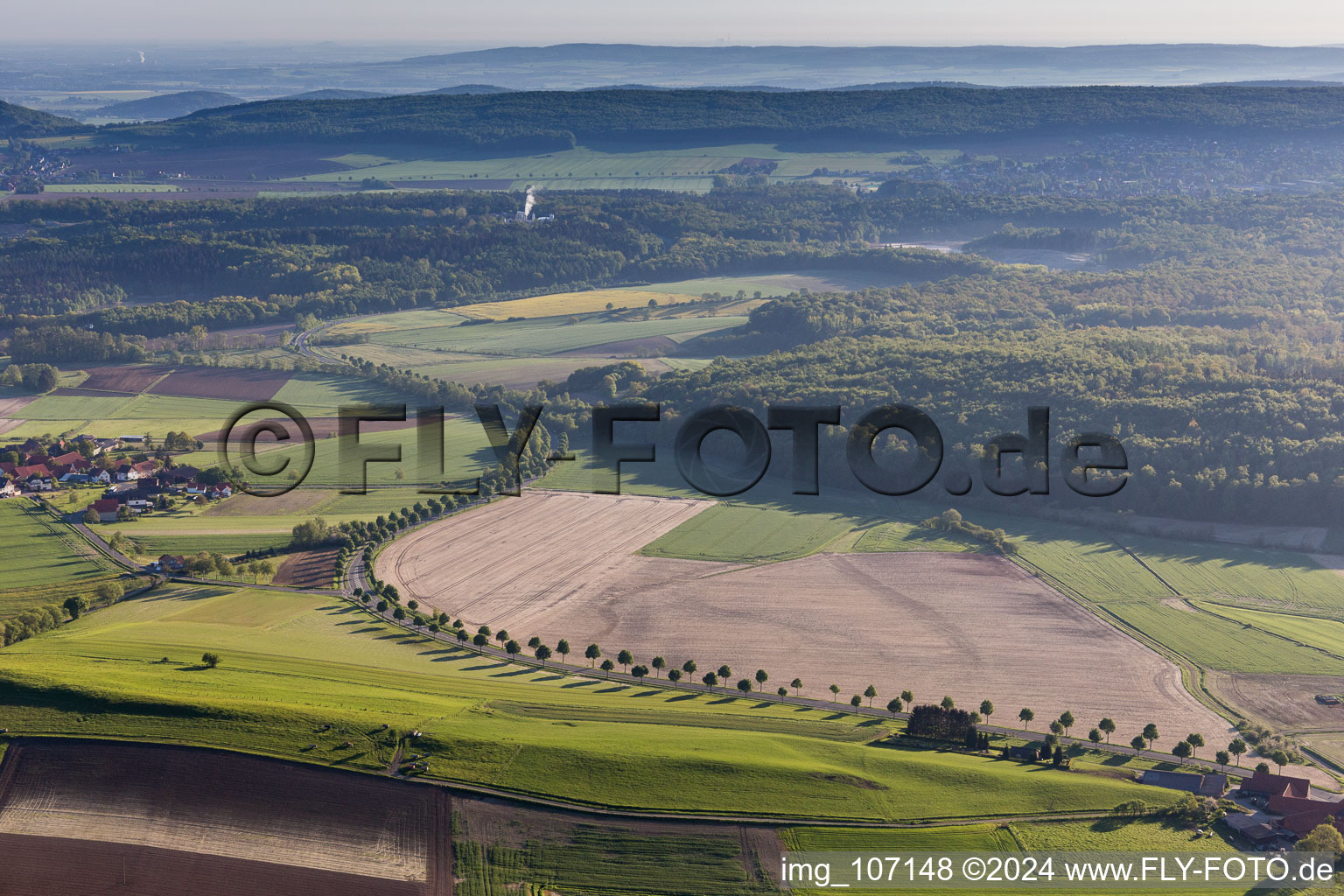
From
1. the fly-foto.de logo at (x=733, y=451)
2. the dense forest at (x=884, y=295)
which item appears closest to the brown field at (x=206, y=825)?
the fly-foto.de logo at (x=733, y=451)

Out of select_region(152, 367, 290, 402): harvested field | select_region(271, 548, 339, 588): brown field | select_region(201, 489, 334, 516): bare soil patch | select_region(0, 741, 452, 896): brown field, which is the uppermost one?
select_region(152, 367, 290, 402): harvested field

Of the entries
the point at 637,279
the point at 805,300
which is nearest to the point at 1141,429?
the point at 805,300

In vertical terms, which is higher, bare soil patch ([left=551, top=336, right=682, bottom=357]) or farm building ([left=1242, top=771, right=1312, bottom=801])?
bare soil patch ([left=551, top=336, right=682, bottom=357])

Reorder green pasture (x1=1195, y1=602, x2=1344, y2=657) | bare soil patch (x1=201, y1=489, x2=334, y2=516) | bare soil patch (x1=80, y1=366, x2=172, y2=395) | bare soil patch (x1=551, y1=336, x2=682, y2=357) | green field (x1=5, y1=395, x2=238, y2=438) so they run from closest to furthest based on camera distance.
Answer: green pasture (x1=1195, y1=602, x2=1344, y2=657) → bare soil patch (x1=201, y1=489, x2=334, y2=516) → green field (x1=5, y1=395, x2=238, y2=438) → bare soil patch (x1=80, y1=366, x2=172, y2=395) → bare soil patch (x1=551, y1=336, x2=682, y2=357)

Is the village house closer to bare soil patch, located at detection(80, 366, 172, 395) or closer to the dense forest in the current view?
the dense forest

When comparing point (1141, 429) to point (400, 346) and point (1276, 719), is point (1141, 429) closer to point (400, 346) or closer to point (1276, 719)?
point (1276, 719)

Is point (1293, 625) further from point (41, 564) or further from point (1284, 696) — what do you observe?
point (41, 564)

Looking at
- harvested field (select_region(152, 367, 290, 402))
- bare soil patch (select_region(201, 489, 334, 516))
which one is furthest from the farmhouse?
harvested field (select_region(152, 367, 290, 402))

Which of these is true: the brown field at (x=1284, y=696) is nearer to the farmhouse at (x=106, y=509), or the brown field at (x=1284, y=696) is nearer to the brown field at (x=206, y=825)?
the brown field at (x=206, y=825)
